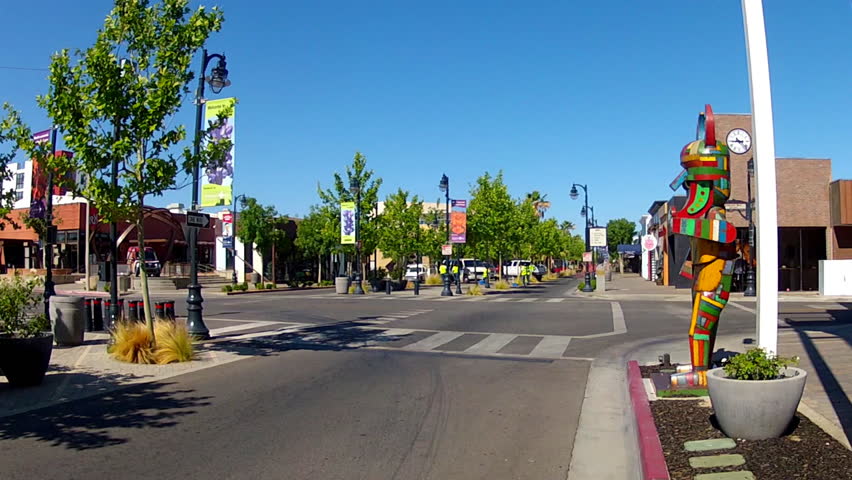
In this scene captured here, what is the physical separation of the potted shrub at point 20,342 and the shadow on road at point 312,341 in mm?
3978

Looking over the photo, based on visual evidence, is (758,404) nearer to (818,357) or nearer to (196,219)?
(818,357)

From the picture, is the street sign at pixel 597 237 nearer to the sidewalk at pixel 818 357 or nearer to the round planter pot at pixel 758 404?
the sidewalk at pixel 818 357

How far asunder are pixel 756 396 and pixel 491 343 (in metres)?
9.06

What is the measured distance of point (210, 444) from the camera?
262 inches

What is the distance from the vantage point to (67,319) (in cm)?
1365

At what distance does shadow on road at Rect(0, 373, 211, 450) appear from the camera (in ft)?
22.6

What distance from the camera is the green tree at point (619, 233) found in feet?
467

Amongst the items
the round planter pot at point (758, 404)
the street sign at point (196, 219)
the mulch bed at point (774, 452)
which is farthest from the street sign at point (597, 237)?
the round planter pot at point (758, 404)

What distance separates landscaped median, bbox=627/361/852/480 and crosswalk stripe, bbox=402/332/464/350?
7.21 meters

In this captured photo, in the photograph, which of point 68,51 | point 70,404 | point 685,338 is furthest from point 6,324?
point 685,338

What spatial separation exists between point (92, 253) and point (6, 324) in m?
40.2

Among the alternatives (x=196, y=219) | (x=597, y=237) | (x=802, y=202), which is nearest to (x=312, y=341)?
(x=196, y=219)

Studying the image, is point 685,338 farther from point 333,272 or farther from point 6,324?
point 333,272

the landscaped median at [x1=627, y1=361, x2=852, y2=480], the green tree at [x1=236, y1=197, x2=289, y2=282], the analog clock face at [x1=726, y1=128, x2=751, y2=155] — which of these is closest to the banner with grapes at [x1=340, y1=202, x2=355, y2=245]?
the green tree at [x1=236, y1=197, x2=289, y2=282]
